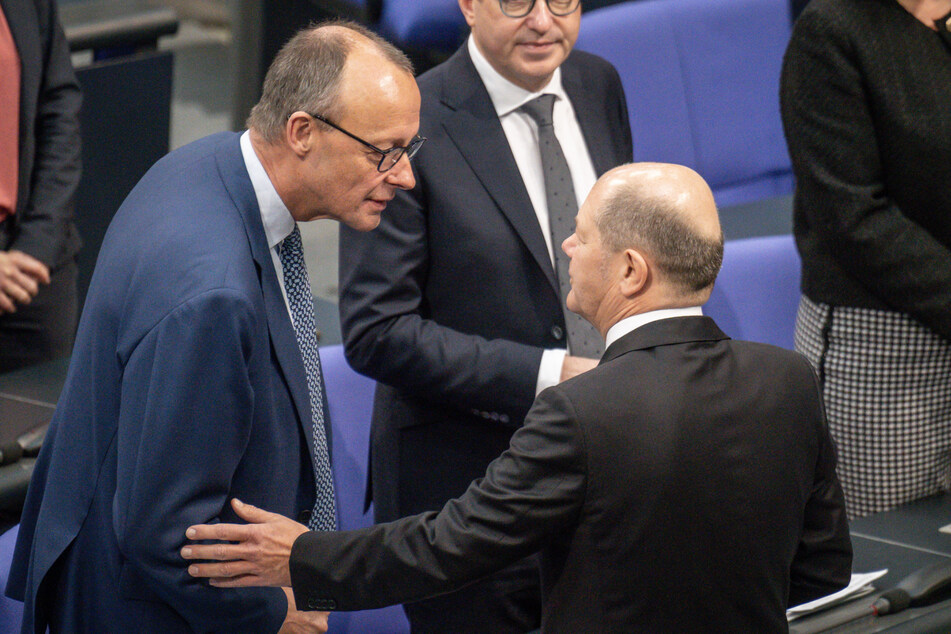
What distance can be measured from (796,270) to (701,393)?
1.66 m

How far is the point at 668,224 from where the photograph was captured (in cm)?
152

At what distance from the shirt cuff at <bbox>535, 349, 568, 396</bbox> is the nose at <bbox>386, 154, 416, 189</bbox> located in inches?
16.3

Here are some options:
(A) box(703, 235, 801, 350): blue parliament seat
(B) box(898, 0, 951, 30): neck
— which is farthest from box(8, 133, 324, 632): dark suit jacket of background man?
(A) box(703, 235, 801, 350): blue parliament seat

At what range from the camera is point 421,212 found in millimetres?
2086

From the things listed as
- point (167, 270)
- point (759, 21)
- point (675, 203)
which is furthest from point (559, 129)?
point (759, 21)

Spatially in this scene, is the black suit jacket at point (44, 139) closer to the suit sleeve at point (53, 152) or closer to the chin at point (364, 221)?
the suit sleeve at point (53, 152)

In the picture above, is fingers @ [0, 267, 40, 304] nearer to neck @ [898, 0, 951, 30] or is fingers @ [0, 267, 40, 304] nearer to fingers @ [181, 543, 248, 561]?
fingers @ [181, 543, 248, 561]

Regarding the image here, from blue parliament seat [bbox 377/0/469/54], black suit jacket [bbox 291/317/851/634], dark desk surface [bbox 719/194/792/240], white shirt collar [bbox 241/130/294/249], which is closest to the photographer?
black suit jacket [bbox 291/317/851/634]

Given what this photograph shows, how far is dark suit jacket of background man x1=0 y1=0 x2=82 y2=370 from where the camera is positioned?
278 centimetres

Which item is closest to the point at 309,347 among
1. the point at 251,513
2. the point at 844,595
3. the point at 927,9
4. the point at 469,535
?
the point at 251,513

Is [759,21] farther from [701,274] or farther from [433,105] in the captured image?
[701,274]

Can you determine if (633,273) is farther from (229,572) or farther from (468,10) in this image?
(468,10)

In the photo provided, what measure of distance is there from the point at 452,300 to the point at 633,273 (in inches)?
25.4

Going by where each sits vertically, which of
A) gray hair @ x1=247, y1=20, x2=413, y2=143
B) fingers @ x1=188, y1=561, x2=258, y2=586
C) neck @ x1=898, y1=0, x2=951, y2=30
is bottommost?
fingers @ x1=188, y1=561, x2=258, y2=586
